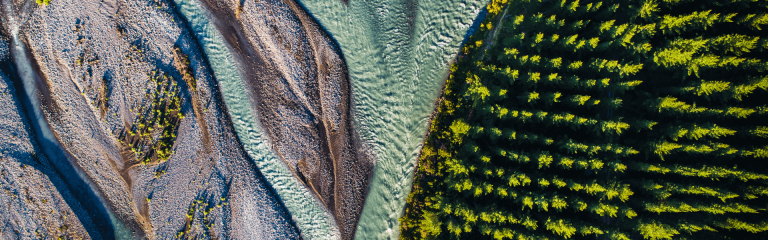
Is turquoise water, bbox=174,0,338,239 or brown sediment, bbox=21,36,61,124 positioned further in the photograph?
turquoise water, bbox=174,0,338,239

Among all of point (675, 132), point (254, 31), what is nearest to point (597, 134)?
point (675, 132)

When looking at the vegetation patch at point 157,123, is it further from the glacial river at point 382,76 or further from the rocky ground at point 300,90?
the rocky ground at point 300,90

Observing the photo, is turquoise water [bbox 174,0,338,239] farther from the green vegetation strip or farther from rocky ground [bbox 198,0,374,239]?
the green vegetation strip

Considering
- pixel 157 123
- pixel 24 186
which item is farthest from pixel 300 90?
pixel 24 186

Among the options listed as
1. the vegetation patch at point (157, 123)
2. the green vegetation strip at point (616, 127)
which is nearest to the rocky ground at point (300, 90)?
the vegetation patch at point (157, 123)

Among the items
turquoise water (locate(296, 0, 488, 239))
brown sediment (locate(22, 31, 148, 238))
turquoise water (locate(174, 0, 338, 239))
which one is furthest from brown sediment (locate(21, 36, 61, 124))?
turquoise water (locate(296, 0, 488, 239))

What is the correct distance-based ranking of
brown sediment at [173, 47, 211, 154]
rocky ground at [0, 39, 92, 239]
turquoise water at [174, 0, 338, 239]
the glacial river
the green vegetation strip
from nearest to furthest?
the green vegetation strip, rocky ground at [0, 39, 92, 239], brown sediment at [173, 47, 211, 154], the glacial river, turquoise water at [174, 0, 338, 239]

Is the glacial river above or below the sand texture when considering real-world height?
above
